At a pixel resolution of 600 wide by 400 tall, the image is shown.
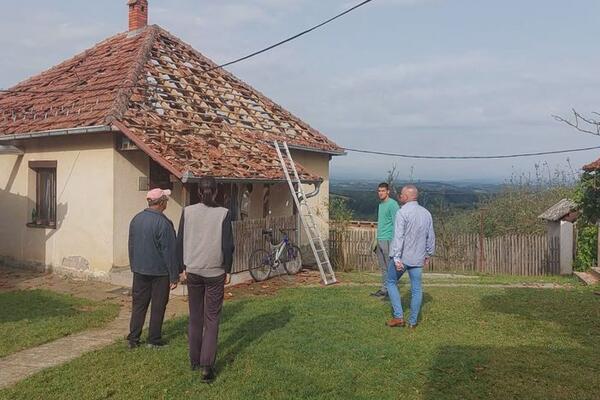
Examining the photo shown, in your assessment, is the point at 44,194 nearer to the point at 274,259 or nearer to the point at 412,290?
the point at 274,259

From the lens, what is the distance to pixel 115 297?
934 cm

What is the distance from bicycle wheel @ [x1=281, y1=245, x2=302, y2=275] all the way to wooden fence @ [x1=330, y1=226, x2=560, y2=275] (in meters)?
2.95

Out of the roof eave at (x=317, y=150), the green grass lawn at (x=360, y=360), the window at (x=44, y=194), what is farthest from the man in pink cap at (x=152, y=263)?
the roof eave at (x=317, y=150)

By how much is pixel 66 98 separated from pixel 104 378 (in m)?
9.16

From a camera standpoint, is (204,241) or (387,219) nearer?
(204,241)

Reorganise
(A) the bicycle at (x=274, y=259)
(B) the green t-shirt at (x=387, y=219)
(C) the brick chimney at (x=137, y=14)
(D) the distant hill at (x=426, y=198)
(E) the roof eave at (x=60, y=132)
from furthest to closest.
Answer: (D) the distant hill at (x=426, y=198)
(C) the brick chimney at (x=137, y=14)
(A) the bicycle at (x=274, y=259)
(E) the roof eave at (x=60, y=132)
(B) the green t-shirt at (x=387, y=219)

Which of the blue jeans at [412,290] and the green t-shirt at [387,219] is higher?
the green t-shirt at [387,219]

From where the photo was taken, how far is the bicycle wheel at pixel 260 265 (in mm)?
11391

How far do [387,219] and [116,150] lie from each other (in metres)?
5.64

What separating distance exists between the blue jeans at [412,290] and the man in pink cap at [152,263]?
113 inches

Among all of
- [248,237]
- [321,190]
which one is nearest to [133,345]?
[248,237]

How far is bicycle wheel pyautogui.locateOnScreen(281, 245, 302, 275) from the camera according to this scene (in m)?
12.4

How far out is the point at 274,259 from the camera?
11.9 metres

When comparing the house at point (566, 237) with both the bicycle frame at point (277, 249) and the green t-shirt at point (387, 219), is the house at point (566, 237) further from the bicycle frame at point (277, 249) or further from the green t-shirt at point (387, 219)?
the green t-shirt at point (387, 219)
